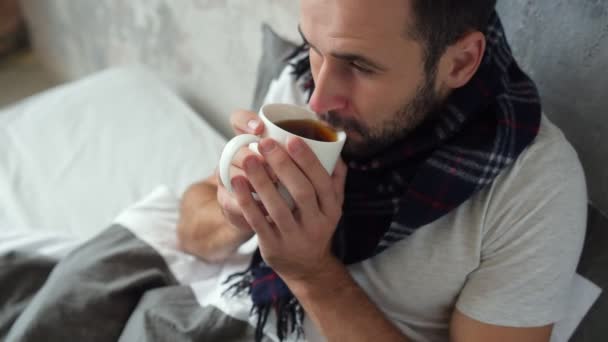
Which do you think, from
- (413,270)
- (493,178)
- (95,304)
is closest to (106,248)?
(95,304)

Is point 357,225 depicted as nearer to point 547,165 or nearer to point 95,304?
point 547,165

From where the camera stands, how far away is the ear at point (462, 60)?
0.73 metres

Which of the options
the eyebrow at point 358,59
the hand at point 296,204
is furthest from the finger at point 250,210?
the eyebrow at point 358,59

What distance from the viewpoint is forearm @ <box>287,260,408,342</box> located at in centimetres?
78

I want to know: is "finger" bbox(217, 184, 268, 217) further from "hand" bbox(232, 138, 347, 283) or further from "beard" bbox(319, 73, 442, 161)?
"beard" bbox(319, 73, 442, 161)

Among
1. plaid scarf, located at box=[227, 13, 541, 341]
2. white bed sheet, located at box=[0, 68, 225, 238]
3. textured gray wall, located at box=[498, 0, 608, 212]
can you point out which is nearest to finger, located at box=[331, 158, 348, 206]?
plaid scarf, located at box=[227, 13, 541, 341]

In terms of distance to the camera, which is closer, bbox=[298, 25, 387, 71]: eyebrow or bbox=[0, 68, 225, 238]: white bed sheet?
bbox=[298, 25, 387, 71]: eyebrow

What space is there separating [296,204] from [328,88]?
6.9 inches

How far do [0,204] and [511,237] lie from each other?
116 centimetres

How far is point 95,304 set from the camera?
0.87 metres

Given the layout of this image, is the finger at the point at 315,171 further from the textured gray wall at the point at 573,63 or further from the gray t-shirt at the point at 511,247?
the textured gray wall at the point at 573,63

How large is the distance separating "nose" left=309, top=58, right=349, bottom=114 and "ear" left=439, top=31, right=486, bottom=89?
147 mm

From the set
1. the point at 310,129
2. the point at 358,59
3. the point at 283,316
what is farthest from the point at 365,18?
the point at 283,316

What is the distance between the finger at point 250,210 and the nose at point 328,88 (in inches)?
6.4
